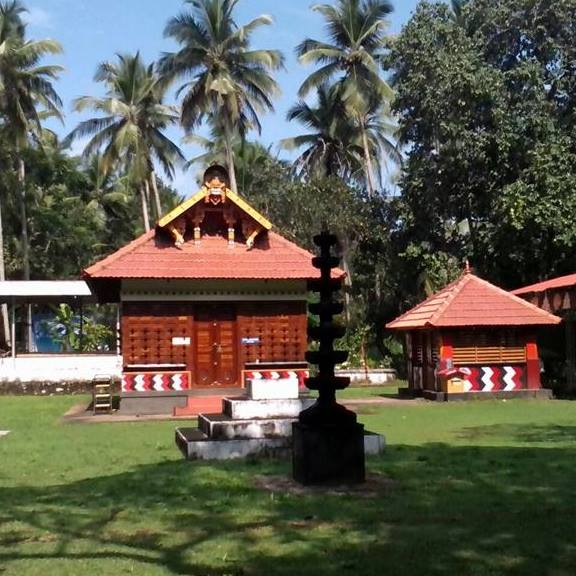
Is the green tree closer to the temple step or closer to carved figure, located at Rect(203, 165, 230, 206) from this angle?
carved figure, located at Rect(203, 165, 230, 206)

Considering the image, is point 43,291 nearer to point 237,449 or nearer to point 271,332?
point 271,332

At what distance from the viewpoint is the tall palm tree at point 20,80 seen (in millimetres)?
34500

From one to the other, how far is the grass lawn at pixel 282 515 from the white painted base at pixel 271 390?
55.8 inches

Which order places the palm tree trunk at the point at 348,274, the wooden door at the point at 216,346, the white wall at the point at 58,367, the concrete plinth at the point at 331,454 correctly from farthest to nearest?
the palm tree trunk at the point at 348,274
the white wall at the point at 58,367
the wooden door at the point at 216,346
the concrete plinth at the point at 331,454

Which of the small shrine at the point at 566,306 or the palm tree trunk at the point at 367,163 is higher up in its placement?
the palm tree trunk at the point at 367,163

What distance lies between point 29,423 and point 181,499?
10.3 metres

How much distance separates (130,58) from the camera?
125ft

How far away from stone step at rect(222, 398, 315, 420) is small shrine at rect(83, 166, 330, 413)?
8191 millimetres

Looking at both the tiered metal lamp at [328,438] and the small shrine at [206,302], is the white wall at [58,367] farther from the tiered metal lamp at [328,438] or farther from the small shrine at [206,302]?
the tiered metal lamp at [328,438]

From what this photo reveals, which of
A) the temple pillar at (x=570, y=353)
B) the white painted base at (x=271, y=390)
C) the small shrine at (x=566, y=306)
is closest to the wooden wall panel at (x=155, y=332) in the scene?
the white painted base at (x=271, y=390)

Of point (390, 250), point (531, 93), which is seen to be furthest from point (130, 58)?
point (531, 93)

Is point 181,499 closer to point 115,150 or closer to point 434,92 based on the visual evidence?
point 434,92

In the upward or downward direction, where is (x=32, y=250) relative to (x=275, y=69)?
downward

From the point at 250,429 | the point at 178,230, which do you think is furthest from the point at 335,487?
the point at 178,230
